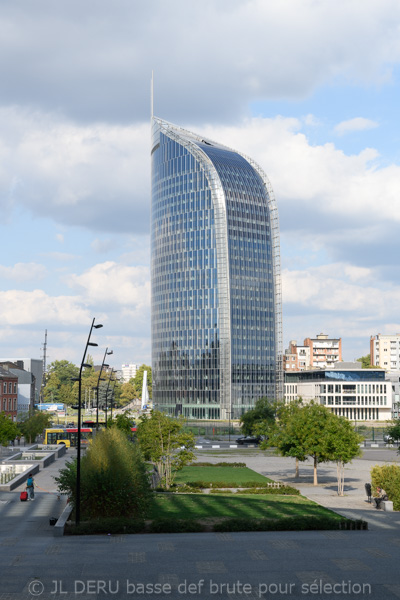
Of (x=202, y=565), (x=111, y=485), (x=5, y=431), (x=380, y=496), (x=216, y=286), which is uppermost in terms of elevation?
(x=216, y=286)

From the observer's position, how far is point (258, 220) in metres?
193

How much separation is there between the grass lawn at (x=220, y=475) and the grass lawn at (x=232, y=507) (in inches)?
378

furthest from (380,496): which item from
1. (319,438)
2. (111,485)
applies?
(111,485)

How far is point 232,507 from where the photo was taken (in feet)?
137

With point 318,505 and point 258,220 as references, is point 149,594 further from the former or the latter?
point 258,220

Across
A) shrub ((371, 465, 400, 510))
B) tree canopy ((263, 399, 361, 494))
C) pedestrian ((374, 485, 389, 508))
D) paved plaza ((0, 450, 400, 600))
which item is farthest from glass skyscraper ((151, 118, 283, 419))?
paved plaza ((0, 450, 400, 600))

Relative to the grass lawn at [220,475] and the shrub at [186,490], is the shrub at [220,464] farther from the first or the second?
the shrub at [186,490]

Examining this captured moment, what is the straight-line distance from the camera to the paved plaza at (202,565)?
72.0 feet

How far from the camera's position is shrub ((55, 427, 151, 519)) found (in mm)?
36625

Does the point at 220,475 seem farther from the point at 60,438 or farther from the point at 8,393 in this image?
the point at 8,393

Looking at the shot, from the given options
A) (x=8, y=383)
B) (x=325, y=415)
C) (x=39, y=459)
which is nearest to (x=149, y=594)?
(x=325, y=415)

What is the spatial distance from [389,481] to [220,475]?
2075 centimetres

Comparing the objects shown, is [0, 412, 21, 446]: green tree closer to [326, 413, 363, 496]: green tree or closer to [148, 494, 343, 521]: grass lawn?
[148, 494, 343, 521]: grass lawn

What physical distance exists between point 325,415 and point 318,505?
1620 centimetres
